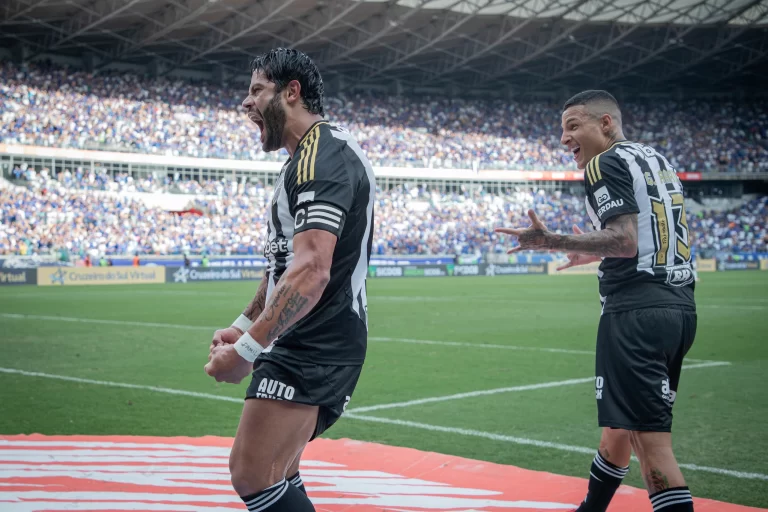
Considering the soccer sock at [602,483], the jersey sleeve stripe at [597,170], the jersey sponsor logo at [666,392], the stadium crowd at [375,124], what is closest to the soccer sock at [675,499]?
the jersey sponsor logo at [666,392]

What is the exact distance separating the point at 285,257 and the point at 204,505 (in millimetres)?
2617

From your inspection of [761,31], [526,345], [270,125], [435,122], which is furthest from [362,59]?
[270,125]

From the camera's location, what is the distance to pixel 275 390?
3277mm

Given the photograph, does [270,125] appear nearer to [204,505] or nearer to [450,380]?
[204,505]

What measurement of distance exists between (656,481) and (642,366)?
54cm

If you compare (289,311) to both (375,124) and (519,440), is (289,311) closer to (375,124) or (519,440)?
(519,440)

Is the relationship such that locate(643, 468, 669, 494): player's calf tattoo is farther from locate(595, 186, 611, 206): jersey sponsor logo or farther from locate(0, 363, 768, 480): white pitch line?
locate(0, 363, 768, 480): white pitch line

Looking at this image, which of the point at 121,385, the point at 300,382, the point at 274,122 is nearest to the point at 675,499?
→ the point at 300,382

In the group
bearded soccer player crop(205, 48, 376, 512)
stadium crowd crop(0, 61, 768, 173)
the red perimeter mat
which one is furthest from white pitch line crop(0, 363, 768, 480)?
stadium crowd crop(0, 61, 768, 173)

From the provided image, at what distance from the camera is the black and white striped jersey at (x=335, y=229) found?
127 inches

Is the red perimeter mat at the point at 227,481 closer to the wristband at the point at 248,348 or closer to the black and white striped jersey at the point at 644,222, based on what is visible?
the black and white striped jersey at the point at 644,222

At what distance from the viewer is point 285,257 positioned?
11.4 ft

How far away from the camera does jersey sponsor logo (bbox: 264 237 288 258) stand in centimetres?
347

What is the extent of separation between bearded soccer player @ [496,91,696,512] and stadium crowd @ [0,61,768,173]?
1861 inches
